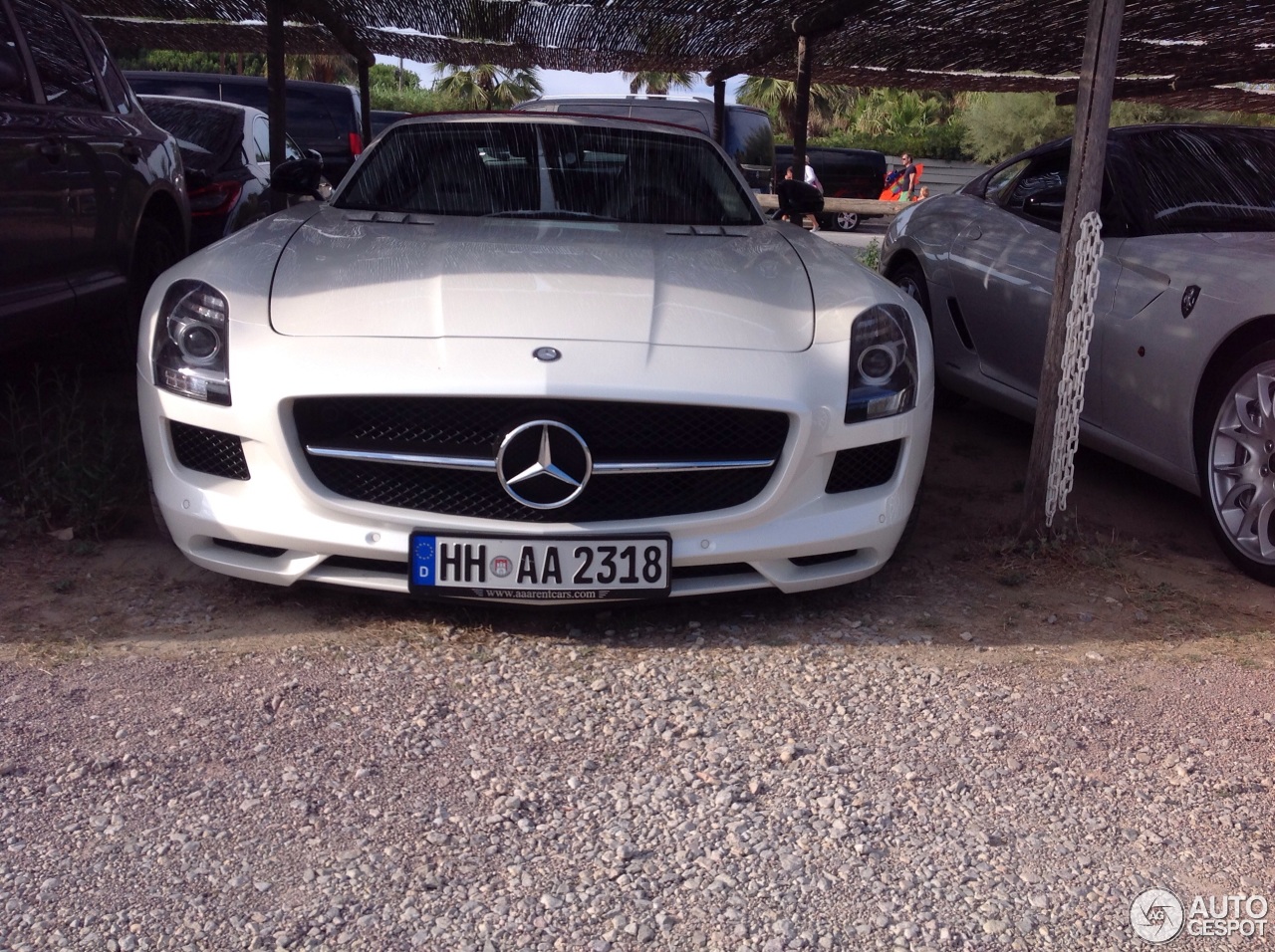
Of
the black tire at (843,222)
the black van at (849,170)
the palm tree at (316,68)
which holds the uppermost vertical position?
the palm tree at (316,68)

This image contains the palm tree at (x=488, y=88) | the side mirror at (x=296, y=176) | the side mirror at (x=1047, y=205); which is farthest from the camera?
the palm tree at (x=488, y=88)

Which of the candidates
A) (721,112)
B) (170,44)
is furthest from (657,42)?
(170,44)

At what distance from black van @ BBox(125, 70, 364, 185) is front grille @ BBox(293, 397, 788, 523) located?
9857 mm

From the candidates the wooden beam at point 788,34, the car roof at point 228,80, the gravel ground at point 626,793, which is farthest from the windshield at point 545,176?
the car roof at point 228,80

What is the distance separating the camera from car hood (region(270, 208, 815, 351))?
10.3 feet

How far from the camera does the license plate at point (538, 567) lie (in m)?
Result: 3.00

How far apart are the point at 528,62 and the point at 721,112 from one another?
1992 mm

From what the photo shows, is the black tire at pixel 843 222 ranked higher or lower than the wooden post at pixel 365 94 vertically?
lower

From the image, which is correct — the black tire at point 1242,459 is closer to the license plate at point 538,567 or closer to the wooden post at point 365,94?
the license plate at point 538,567

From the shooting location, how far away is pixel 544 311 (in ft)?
10.5

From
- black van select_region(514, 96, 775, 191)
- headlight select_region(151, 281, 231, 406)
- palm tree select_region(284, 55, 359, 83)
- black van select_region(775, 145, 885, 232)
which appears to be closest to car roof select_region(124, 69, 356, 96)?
black van select_region(514, 96, 775, 191)

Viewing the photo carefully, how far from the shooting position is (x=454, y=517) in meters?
3.06

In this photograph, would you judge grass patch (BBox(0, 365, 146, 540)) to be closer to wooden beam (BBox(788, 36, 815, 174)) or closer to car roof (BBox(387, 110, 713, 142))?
car roof (BBox(387, 110, 713, 142))

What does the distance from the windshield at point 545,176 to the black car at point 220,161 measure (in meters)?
2.48
